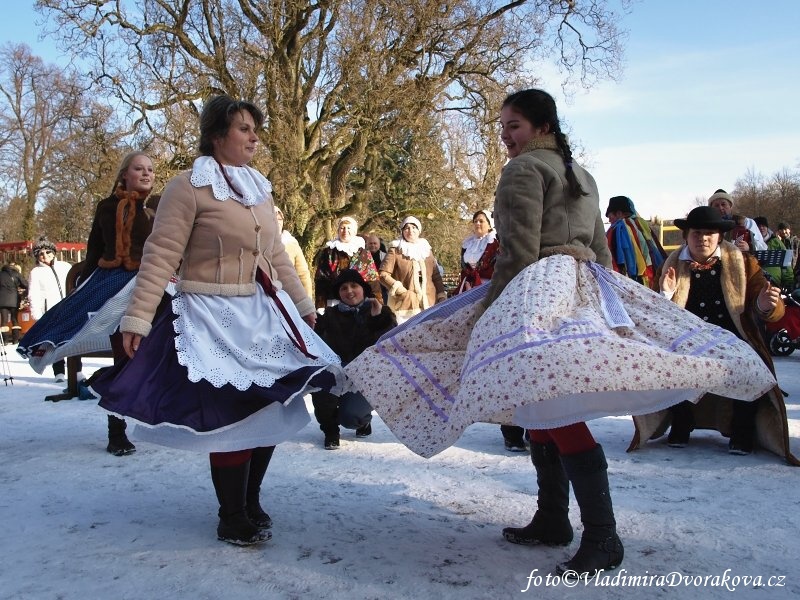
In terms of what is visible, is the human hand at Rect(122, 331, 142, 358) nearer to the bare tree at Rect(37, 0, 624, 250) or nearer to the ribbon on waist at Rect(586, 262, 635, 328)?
the ribbon on waist at Rect(586, 262, 635, 328)

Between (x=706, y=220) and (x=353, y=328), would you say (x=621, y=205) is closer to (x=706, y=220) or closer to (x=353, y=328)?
(x=706, y=220)

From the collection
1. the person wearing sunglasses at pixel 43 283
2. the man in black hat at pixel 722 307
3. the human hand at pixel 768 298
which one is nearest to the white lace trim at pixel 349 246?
the man in black hat at pixel 722 307

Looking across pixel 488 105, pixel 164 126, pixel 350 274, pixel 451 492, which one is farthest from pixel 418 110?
pixel 451 492

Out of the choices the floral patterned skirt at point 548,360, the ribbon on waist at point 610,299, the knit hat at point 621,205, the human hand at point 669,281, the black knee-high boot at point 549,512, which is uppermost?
the knit hat at point 621,205

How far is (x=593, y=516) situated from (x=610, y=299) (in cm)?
79

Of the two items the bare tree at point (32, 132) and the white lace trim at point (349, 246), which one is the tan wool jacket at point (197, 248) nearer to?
the white lace trim at point (349, 246)

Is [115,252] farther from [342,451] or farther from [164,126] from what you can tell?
[164,126]

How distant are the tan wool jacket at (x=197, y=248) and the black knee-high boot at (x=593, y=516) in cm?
153

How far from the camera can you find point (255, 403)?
2.84 m

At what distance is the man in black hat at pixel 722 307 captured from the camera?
4449 millimetres

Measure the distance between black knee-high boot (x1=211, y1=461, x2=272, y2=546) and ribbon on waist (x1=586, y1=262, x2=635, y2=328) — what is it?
1.55 m

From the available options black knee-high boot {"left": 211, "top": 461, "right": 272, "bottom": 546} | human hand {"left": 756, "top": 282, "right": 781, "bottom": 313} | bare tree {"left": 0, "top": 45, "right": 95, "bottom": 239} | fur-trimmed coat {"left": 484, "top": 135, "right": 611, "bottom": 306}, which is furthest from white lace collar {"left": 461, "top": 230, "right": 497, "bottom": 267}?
bare tree {"left": 0, "top": 45, "right": 95, "bottom": 239}

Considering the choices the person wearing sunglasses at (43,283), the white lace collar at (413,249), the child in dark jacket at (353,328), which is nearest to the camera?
the child in dark jacket at (353,328)

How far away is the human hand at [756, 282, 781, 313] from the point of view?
166 inches
